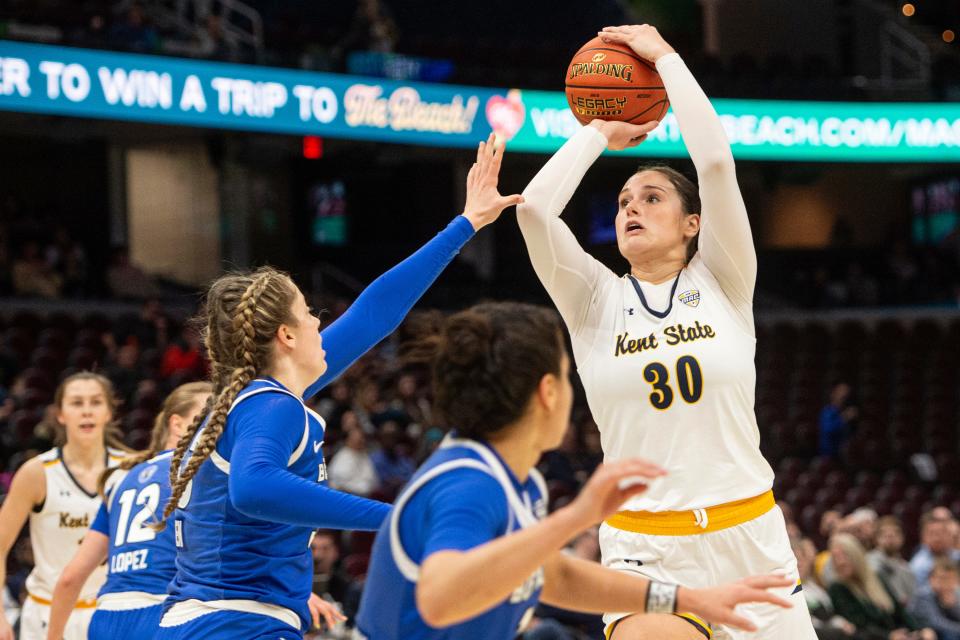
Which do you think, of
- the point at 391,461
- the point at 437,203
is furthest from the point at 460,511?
the point at 437,203

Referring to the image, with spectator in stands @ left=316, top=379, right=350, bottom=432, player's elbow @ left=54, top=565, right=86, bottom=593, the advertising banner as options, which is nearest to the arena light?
the advertising banner

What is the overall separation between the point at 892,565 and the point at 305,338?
8245 millimetres

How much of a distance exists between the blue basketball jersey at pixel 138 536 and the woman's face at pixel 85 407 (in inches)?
55.0

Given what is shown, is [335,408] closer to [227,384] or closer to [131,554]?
[131,554]

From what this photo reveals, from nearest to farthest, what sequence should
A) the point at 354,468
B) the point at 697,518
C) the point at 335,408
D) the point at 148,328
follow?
1. the point at 697,518
2. the point at 354,468
3. the point at 335,408
4. the point at 148,328

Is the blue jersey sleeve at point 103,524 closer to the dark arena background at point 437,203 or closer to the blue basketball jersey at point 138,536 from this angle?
the blue basketball jersey at point 138,536

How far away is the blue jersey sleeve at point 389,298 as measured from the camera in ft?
12.6

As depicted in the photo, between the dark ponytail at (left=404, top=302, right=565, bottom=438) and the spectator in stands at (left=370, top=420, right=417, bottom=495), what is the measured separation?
28.6 ft

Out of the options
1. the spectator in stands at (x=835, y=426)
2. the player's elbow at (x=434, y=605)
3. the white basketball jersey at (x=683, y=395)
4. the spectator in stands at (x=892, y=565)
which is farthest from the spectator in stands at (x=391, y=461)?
the player's elbow at (x=434, y=605)

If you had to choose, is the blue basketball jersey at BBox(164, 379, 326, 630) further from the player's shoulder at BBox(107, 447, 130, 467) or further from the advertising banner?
the advertising banner

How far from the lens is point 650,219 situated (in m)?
3.90

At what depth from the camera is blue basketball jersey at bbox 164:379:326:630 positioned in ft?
10.2

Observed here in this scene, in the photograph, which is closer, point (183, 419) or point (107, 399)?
point (183, 419)

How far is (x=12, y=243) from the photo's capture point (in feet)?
52.4
